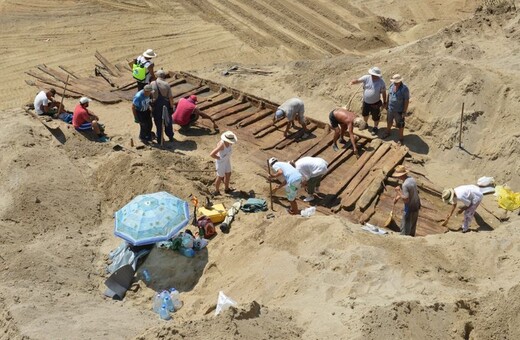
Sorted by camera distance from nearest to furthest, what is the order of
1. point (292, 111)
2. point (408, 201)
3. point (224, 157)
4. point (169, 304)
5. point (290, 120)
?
point (169, 304)
point (408, 201)
point (224, 157)
point (292, 111)
point (290, 120)

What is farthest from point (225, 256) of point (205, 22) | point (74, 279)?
point (205, 22)

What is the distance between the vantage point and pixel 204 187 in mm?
11352

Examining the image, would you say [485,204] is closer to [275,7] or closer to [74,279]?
[74,279]

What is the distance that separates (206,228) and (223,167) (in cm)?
157

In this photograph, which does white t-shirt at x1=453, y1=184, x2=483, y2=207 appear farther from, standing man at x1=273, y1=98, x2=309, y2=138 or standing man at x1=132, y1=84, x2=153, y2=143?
standing man at x1=132, y1=84, x2=153, y2=143

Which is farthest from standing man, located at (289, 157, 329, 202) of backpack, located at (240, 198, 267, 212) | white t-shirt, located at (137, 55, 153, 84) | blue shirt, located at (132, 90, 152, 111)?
white t-shirt, located at (137, 55, 153, 84)

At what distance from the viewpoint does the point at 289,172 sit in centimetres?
1030

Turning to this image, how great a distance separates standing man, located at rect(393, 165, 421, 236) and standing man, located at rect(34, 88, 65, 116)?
8.23 meters

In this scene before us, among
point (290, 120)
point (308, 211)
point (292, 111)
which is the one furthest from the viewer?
point (290, 120)

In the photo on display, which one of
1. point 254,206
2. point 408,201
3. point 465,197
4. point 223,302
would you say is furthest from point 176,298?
point 465,197

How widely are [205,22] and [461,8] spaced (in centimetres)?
1023

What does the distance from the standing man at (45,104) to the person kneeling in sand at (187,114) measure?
278 centimetres

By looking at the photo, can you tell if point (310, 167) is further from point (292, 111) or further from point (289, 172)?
point (292, 111)

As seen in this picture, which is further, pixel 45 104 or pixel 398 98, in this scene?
pixel 45 104
